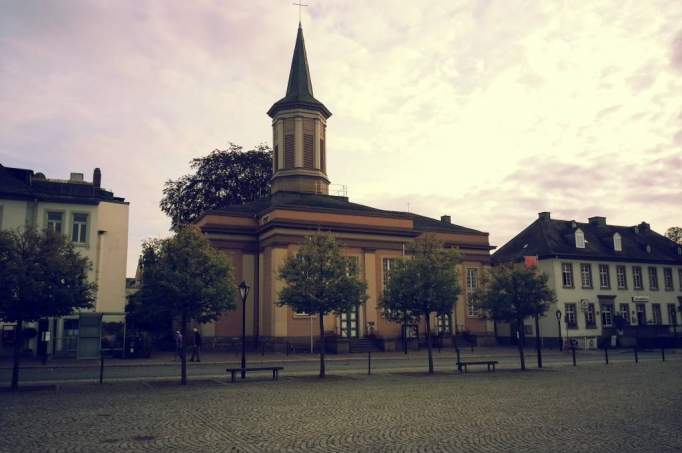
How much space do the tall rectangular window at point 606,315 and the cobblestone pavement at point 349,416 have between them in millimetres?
32163

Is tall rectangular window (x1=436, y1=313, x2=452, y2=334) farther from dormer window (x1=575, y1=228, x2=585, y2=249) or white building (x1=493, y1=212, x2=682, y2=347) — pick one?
dormer window (x1=575, y1=228, x2=585, y2=249)

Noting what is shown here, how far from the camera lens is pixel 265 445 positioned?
33.9ft

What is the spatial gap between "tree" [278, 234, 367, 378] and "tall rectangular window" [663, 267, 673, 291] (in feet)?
143

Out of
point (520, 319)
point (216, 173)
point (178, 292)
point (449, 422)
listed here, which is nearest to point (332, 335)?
point (520, 319)

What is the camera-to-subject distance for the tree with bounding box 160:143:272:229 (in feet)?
180

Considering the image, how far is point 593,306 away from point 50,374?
44273 millimetres

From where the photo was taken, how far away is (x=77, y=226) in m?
35.7

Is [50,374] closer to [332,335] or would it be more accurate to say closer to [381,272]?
[332,335]

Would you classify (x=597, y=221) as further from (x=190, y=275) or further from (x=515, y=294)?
(x=190, y=275)

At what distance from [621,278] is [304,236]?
32549 millimetres

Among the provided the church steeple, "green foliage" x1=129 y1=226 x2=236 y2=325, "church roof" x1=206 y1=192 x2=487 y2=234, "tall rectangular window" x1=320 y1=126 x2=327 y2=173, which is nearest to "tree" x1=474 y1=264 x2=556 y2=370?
"green foliage" x1=129 y1=226 x2=236 y2=325

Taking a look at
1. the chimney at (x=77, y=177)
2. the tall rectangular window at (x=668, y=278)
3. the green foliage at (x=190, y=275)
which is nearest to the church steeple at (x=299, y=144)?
the chimney at (x=77, y=177)

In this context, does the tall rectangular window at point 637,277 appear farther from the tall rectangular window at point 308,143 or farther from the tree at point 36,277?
the tree at point 36,277

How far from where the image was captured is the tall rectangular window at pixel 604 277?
5266 centimetres
